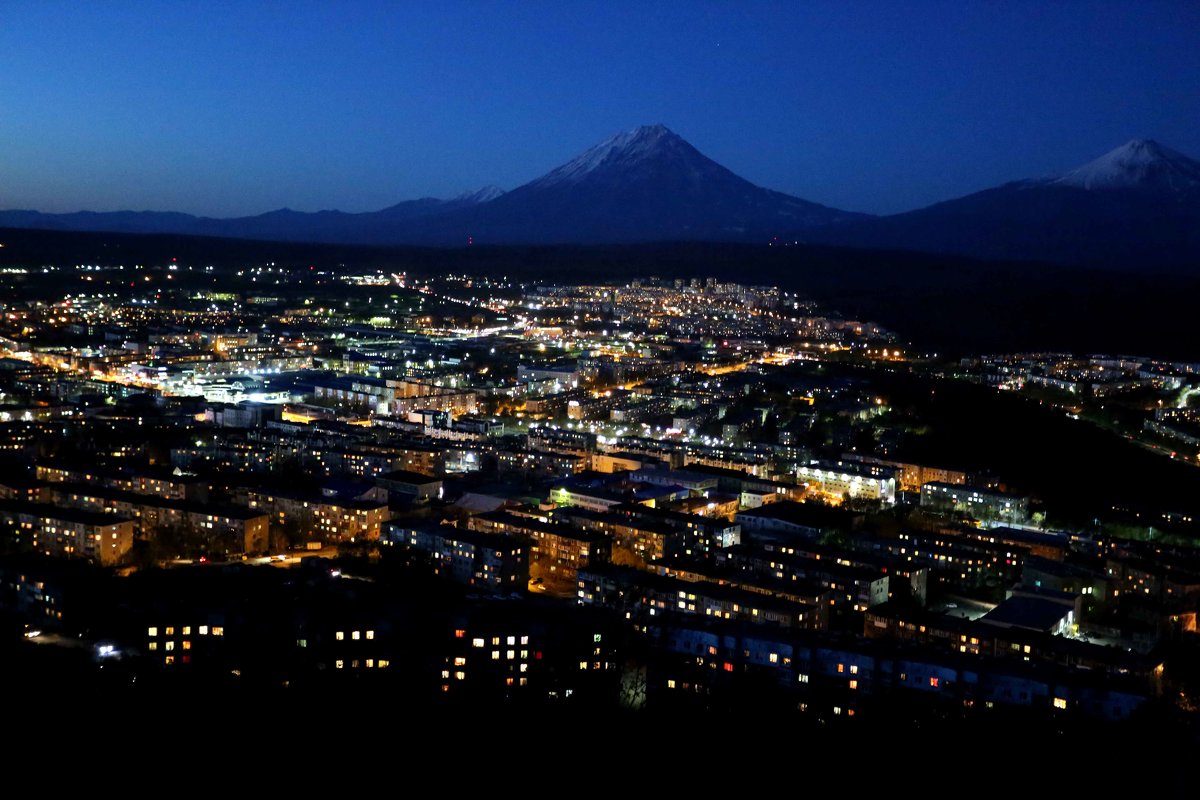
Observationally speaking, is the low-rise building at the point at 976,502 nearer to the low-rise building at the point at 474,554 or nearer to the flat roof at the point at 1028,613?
the flat roof at the point at 1028,613

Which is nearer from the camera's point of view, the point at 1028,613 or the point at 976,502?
the point at 1028,613

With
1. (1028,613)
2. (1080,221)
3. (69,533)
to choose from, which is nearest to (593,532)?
(1028,613)

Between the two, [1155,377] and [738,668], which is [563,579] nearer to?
[738,668]

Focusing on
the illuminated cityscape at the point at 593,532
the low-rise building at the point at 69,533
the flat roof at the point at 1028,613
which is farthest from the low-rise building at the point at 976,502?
the low-rise building at the point at 69,533

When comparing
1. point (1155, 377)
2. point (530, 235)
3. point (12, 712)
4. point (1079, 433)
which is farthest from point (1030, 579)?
point (530, 235)

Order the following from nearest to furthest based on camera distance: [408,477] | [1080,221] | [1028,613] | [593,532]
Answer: [1028,613]
[593,532]
[408,477]
[1080,221]

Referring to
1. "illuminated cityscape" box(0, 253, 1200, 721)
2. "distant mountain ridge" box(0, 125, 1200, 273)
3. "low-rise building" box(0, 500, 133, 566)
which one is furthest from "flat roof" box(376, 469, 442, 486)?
"distant mountain ridge" box(0, 125, 1200, 273)

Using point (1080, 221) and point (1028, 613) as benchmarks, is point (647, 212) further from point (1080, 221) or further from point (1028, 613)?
point (1028, 613)
